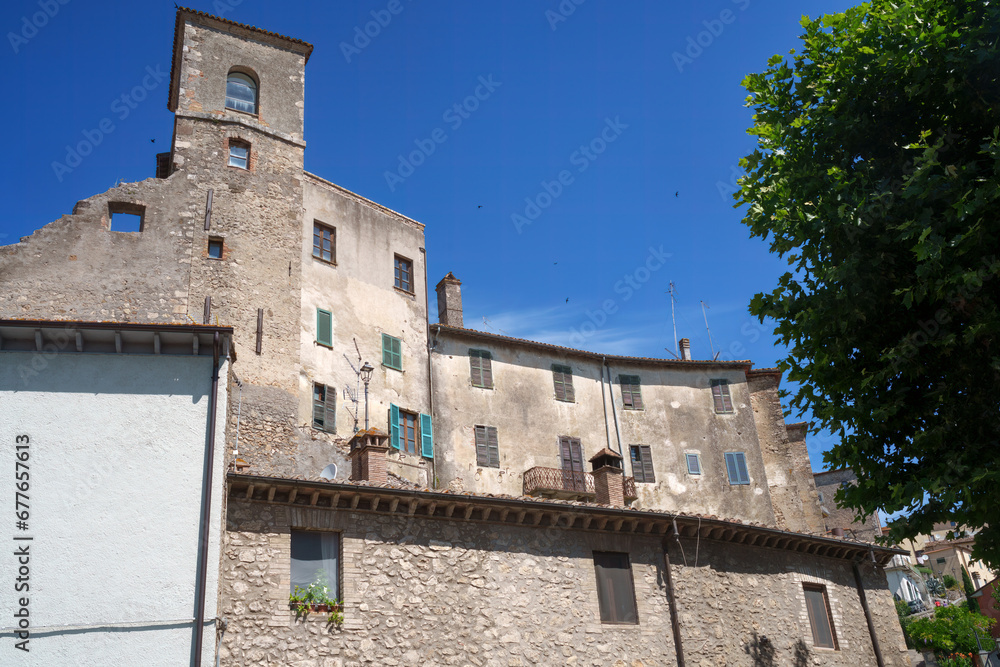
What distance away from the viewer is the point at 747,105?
12.7m

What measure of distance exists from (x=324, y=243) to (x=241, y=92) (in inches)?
237

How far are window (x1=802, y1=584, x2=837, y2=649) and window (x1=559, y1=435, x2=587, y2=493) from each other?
407 inches

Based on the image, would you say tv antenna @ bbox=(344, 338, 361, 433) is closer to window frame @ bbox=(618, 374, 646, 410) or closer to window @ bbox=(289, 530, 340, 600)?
window @ bbox=(289, 530, 340, 600)

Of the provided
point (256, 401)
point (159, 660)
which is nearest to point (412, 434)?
point (256, 401)

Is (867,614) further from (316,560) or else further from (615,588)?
(316,560)

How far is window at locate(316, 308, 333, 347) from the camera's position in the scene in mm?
26422

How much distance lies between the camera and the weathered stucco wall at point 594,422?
96.8ft

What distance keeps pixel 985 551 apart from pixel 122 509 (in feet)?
37.6

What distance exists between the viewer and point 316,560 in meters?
14.5

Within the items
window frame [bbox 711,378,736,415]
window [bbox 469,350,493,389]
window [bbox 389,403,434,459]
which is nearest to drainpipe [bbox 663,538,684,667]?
window [bbox 389,403,434,459]

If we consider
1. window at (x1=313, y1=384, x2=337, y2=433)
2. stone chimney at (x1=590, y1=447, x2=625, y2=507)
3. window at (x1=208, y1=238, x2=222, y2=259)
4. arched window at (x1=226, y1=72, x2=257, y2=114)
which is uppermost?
arched window at (x1=226, y1=72, x2=257, y2=114)

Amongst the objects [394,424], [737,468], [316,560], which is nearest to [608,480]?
[316,560]

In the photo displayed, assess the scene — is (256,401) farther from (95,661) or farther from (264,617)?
(95,661)

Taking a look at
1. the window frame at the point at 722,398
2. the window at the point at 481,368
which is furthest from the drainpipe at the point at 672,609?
the window frame at the point at 722,398
